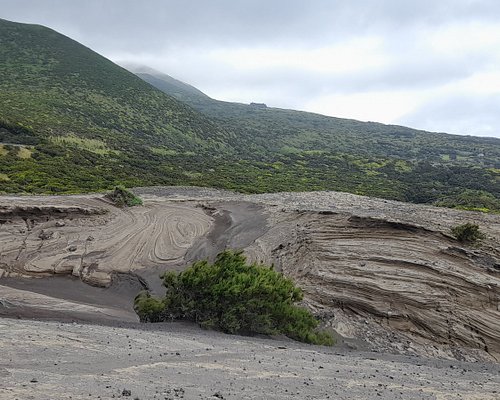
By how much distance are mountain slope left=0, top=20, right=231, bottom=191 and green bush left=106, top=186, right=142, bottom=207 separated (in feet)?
43.7

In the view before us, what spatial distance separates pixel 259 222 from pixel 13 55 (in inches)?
3948

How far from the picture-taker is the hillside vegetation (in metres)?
50.7

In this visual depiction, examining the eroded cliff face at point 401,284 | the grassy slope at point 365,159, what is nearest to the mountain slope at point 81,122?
the grassy slope at point 365,159

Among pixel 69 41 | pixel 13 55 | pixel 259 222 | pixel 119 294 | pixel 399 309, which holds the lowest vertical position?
pixel 119 294

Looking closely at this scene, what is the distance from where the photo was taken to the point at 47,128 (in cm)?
6359

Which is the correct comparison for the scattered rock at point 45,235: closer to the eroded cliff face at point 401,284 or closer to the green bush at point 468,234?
the eroded cliff face at point 401,284

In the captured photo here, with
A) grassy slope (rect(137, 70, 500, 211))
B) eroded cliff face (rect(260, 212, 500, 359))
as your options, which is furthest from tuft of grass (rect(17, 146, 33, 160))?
eroded cliff face (rect(260, 212, 500, 359))

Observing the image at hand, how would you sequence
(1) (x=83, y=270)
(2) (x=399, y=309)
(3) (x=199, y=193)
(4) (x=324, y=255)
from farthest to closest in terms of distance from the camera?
1. (3) (x=199, y=193)
2. (4) (x=324, y=255)
3. (1) (x=83, y=270)
4. (2) (x=399, y=309)

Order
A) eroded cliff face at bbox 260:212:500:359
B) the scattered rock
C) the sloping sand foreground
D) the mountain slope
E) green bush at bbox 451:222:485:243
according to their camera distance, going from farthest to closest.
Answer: the mountain slope
the scattered rock
green bush at bbox 451:222:485:243
eroded cliff face at bbox 260:212:500:359
the sloping sand foreground

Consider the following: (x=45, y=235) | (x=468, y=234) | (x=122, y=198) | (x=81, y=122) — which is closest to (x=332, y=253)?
(x=468, y=234)

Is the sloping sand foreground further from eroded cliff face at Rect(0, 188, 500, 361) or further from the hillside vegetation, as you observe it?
the hillside vegetation

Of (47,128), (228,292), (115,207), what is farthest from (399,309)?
(47,128)

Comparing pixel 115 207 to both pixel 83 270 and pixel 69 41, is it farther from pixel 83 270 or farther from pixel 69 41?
pixel 69 41

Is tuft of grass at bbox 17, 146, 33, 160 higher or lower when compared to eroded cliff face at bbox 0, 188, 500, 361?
higher
